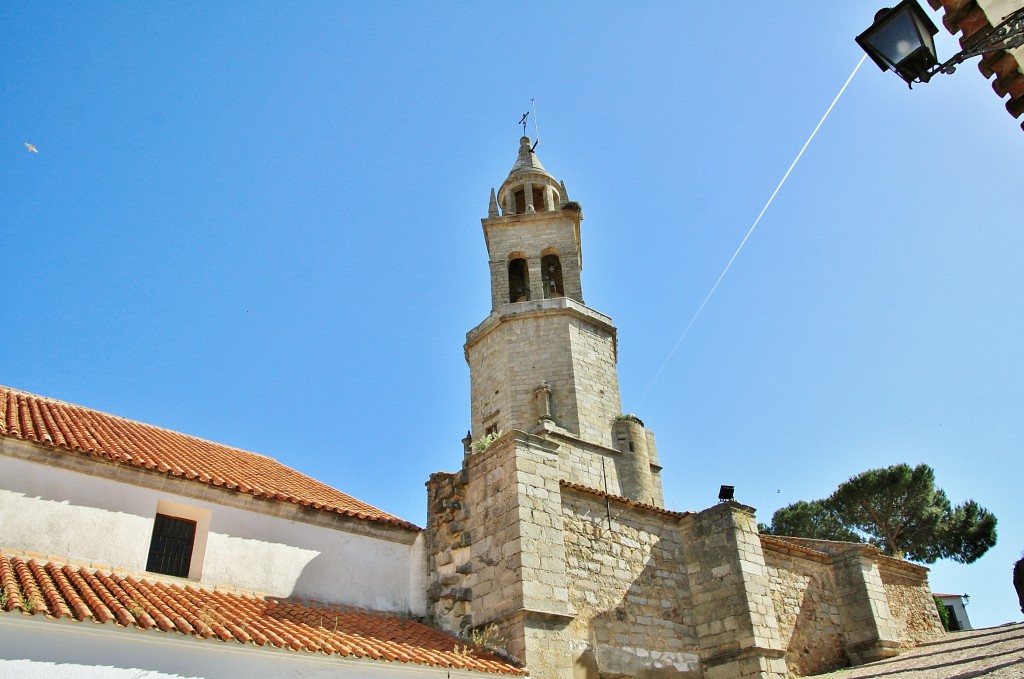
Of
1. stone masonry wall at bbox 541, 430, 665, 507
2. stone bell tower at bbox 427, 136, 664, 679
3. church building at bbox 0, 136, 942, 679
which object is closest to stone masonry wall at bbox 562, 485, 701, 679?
church building at bbox 0, 136, 942, 679

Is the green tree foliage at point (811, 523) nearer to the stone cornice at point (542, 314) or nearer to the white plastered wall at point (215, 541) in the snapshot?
the stone cornice at point (542, 314)

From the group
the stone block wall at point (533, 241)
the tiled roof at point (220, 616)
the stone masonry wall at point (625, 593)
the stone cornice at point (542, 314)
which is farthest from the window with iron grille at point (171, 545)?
the stone block wall at point (533, 241)

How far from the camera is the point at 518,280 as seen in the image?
870 inches

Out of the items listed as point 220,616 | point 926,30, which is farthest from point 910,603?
point 926,30

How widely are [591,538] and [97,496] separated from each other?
22.1 ft

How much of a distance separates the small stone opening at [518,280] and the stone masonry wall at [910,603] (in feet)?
37.1

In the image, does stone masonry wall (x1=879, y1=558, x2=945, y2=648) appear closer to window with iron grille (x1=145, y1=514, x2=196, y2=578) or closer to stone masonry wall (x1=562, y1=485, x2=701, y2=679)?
stone masonry wall (x1=562, y1=485, x2=701, y2=679)

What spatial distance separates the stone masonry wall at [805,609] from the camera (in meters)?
13.5

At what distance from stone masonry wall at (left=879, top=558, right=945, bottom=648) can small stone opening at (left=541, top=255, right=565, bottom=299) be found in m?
10.6

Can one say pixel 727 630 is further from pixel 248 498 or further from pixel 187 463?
pixel 187 463

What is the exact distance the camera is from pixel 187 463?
1095cm


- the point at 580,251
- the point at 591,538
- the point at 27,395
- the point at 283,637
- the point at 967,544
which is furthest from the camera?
the point at 967,544

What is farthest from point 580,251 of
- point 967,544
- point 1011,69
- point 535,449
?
point 967,544

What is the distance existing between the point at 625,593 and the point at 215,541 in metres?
5.91
